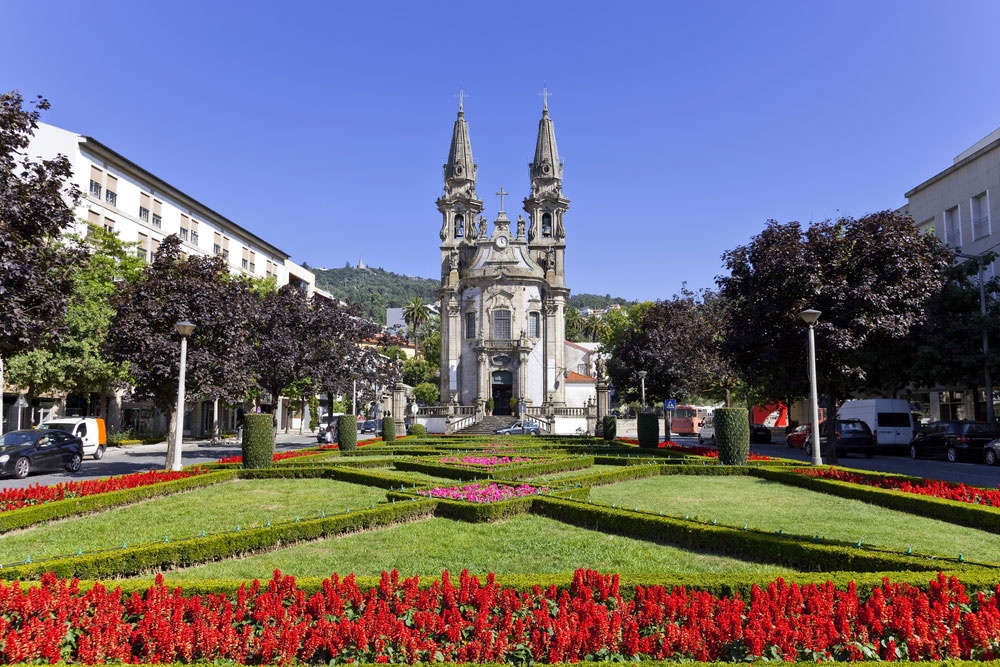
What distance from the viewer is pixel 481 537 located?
415 inches

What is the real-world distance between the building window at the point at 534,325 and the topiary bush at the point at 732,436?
36586 millimetres

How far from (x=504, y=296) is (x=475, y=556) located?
4853 cm

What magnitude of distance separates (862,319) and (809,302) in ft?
5.60

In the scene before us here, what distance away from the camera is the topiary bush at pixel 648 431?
95.6 ft

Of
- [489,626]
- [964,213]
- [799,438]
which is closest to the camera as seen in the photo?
[489,626]

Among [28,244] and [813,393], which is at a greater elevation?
[28,244]

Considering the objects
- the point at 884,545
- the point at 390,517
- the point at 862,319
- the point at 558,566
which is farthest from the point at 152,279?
the point at 862,319

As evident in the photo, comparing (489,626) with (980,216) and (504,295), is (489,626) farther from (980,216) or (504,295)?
(504,295)

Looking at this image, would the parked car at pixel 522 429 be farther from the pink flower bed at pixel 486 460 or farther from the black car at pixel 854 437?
the pink flower bed at pixel 486 460

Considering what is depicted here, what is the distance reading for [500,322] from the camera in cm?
5731

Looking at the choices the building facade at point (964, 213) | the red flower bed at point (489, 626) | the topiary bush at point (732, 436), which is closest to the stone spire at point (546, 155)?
the building facade at point (964, 213)

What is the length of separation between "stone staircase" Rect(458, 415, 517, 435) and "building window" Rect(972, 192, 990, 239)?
101 ft

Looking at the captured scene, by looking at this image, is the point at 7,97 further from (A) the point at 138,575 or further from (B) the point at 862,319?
(B) the point at 862,319

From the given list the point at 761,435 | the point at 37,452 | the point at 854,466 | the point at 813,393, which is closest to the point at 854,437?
the point at 854,466
